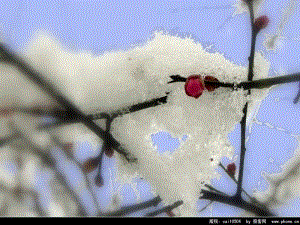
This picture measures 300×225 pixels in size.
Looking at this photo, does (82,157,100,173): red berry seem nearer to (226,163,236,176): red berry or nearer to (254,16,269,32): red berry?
(226,163,236,176): red berry

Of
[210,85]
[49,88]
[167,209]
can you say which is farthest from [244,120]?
[49,88]

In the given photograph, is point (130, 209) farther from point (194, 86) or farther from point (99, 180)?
point (194, 86)

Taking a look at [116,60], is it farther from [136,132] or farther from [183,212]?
Answer: [183,212]

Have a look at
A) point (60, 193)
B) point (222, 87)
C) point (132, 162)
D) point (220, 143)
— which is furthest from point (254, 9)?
point (60, 193)

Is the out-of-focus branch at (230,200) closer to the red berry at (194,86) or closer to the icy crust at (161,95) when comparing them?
the icy crust at (161,95)

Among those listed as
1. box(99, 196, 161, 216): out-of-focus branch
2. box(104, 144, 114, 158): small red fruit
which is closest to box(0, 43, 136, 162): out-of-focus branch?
box(104, 144, 114, 158): small red fruit

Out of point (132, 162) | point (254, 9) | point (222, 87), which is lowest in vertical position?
point (132, 162)
